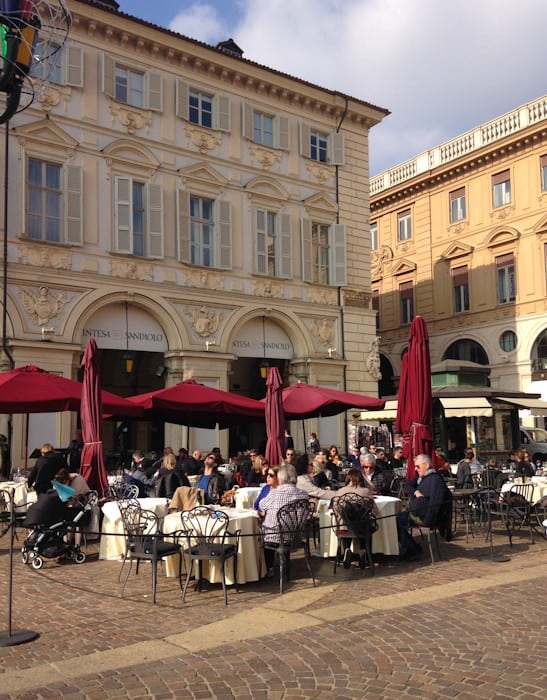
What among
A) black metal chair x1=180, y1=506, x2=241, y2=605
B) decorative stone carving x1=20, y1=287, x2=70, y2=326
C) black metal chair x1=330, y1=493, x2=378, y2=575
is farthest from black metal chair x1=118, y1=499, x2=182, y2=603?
decorative stone carving x1=20, y1=287, x2=70, y2=326

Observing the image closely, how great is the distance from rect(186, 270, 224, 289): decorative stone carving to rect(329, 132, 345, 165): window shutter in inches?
258

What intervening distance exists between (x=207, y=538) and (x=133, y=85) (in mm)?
17300

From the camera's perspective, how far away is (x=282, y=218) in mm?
24375

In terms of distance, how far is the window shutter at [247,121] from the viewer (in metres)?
23.9

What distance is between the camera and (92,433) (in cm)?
1166

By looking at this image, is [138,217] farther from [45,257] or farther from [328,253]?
[328,253]

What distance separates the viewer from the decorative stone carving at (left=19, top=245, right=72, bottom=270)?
1925 cm

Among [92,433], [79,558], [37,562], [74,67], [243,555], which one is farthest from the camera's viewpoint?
[74,67]

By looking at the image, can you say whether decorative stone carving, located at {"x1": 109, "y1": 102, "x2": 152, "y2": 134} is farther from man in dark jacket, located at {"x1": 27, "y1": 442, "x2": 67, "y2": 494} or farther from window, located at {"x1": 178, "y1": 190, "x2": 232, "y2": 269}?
man in dark jacket, located at {"x1": 27, "y1": 442, "x2": 67, "y2": 494}

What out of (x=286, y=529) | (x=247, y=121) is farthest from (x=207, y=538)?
(x=247, y=121)

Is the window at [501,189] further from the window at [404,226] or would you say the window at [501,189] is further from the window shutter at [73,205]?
the window shutter at [73,205]

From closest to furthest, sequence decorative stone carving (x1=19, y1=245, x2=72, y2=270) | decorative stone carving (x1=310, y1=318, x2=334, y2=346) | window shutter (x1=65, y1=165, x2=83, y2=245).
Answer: decorative stone carving (x1=19, y1=245, x2=72, y2=270) → window shutter (x1=65, y1=165, x2=83, y2=245) → decorative stone carving (x1=310, y1=318, x2=334, y2=346)

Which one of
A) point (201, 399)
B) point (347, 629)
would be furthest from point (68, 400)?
point (347, 629)

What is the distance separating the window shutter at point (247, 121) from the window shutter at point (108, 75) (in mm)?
4441
